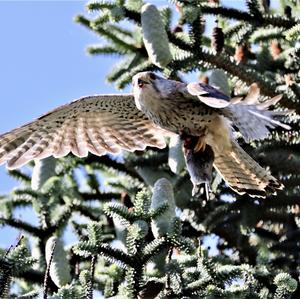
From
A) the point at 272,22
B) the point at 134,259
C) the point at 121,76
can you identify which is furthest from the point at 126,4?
the point at 134,259

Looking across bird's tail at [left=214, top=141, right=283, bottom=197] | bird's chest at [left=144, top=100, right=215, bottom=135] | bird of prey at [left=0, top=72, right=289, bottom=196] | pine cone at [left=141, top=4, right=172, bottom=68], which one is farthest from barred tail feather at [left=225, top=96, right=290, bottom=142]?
pine cone at [left=141, top=4, right=172, bottom=68]

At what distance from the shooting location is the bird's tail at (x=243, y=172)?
666 cm

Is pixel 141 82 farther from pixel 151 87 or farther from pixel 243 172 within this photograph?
pixel 243 172

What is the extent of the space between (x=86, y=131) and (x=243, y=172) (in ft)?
5.31

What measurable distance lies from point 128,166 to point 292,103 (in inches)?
62.6

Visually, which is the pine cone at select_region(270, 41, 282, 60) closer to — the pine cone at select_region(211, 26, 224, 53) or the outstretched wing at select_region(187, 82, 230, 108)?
the pine cone at select_region(211, 26, 224, 53)

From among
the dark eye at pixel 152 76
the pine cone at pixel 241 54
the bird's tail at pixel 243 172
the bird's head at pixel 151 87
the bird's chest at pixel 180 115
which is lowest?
the bird's tail at pixel 243 172

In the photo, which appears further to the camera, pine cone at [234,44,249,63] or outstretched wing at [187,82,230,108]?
pine cone at [234,44,249,63]

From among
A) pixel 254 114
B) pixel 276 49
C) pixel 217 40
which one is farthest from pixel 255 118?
pixel 276 49

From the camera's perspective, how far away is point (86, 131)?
7828 mm

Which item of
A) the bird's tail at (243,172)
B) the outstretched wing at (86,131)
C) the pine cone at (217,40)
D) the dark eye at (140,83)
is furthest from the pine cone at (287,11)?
the dark eye at (140,83)

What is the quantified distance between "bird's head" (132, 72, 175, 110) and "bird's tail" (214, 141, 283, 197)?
2.18 ft

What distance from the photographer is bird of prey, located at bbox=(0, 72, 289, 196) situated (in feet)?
19.2

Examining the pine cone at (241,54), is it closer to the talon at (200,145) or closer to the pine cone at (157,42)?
the pine cone at (157,42)
